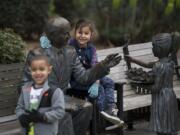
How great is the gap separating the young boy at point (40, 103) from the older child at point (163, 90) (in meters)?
1.60

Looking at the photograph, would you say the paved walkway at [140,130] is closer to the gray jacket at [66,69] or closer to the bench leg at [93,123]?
the bench leg at [93,123]

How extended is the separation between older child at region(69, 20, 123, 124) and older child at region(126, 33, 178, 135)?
43cm

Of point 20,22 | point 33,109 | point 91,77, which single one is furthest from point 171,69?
point 20,22

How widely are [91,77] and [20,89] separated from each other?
0.72m

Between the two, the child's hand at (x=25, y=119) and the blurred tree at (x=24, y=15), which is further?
the blurred tree at (x=24, y=15)

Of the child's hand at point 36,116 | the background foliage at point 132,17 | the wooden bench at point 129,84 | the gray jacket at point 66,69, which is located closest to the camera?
the child's hand at point 36,116

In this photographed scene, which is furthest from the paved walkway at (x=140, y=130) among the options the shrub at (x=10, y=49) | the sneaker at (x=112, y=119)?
the shrub at (x=10, y=49)

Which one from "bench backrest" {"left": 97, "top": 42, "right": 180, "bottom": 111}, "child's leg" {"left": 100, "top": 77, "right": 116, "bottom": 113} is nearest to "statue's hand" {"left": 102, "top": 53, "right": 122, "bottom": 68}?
"child's leg" {"left": 100, "top": 77, "right": 116, "bottom": 113}

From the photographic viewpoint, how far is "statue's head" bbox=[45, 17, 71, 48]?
536 centimetres

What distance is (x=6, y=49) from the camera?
250 inches

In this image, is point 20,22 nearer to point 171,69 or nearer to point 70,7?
point 70,7

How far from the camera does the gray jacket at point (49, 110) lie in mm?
4734

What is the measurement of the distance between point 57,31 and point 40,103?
2.79 ft

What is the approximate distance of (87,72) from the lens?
5.56 metres
